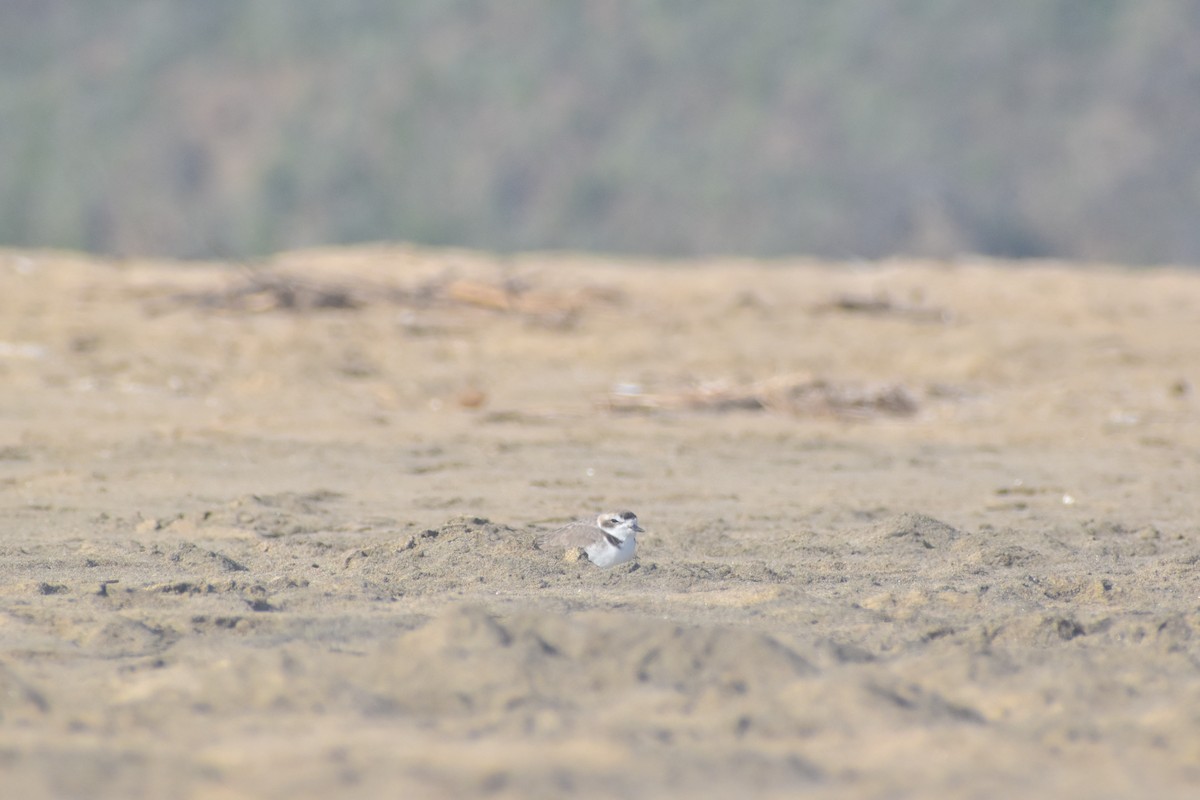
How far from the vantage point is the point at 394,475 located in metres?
4.88

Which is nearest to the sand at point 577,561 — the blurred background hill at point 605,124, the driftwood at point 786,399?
the driftwood at point 786,399

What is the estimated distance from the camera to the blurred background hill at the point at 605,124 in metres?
12.4

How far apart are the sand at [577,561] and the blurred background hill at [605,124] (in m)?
3.93

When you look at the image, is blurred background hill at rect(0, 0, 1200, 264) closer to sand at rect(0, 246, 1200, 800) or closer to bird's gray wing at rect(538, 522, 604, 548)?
sand at rect(0, 246, 1200, 800)

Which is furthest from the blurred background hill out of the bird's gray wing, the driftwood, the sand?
the bird's gray wing

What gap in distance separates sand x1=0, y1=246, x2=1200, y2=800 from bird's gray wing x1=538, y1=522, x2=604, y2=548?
6cm

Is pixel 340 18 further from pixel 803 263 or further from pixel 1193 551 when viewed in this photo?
pixel 1193 551

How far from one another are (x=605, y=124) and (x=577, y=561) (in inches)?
380

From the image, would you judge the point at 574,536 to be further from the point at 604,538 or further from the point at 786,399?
the point at 786,399

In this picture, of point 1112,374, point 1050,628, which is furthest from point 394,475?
point 1112,374

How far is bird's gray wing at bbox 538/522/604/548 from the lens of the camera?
3.62m

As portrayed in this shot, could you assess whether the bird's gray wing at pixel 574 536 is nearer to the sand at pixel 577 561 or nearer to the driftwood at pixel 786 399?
the sand at pixel 577 561

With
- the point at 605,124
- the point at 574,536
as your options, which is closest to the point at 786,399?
the point at 574,536

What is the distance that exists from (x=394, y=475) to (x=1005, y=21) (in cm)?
981
